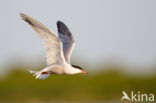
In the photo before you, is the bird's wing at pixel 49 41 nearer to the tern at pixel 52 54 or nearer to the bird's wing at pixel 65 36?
the tern at pixel 52 54

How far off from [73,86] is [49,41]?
741 centimetres

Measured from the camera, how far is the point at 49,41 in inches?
594

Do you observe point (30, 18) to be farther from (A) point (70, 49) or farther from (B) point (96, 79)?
(B) point (96, 79)

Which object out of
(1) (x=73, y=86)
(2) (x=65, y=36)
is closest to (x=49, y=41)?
(2) (x=65, y=36)

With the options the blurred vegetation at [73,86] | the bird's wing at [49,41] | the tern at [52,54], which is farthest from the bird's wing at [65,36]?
the blurred vegetation at [73,86]

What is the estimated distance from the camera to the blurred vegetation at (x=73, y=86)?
21.7 metres

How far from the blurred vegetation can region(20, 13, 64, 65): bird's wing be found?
6.13 meters

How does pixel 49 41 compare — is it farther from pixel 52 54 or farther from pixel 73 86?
pixel 73 86

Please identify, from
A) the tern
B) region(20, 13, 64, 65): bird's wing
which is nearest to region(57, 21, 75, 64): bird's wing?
the tern

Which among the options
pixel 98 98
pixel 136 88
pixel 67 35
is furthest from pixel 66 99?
pixel 67 35

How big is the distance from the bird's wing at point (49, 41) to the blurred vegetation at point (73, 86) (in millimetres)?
6132

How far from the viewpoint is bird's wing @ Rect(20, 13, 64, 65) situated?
14953 millimetres

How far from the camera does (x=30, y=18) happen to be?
14969mm

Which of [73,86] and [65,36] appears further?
[73,86]
